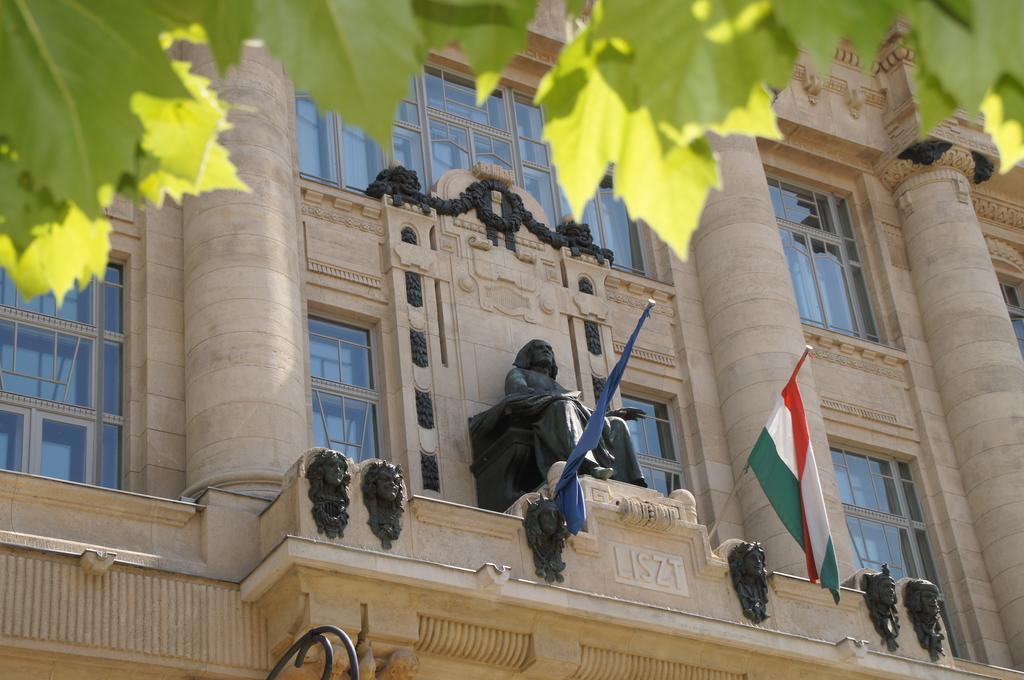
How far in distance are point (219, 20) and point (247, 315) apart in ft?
48.9

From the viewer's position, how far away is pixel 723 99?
412cm

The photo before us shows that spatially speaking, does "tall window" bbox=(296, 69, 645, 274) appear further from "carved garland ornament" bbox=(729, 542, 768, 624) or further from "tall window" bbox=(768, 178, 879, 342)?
"carved garland ornament" bbox=(729, 542, 768, 624)

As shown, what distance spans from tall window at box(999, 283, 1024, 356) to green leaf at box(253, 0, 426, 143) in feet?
85.8

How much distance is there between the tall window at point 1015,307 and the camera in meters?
29.1

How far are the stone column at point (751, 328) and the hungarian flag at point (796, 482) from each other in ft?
6.88

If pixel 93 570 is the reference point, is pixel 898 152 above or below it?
above

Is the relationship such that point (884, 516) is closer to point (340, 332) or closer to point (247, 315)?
point (340, 332)

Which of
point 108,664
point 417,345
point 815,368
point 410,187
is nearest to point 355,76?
point 108,664

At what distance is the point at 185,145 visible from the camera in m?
4.73

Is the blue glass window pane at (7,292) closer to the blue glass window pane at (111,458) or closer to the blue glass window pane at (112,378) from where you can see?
the blue glass window pane at (112,378)

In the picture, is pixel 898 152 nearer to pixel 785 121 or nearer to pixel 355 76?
pixel 785 121

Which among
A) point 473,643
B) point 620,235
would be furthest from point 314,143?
point 473,643

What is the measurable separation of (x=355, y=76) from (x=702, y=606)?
49.4 ft

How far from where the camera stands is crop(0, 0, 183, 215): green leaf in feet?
13.6
